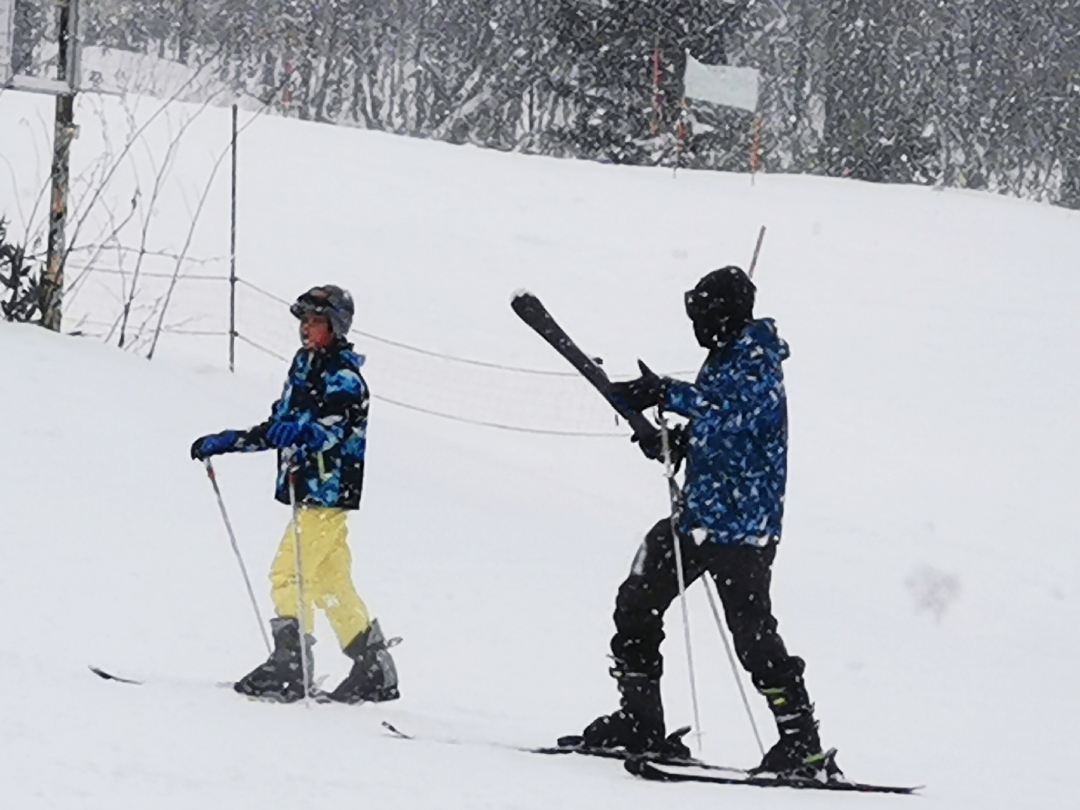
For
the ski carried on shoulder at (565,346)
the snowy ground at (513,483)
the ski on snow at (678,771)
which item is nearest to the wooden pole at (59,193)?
the snowy ground at (513,483)

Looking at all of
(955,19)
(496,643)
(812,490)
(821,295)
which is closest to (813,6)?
(955,19)

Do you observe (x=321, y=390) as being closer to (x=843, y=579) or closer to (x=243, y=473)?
(x=243, y=473)

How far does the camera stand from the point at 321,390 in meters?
6.09

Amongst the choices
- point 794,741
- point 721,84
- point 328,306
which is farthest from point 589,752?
point 721,84

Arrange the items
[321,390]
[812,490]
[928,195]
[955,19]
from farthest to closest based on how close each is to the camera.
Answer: [955,19], [928,195], [812,490], [321,390]

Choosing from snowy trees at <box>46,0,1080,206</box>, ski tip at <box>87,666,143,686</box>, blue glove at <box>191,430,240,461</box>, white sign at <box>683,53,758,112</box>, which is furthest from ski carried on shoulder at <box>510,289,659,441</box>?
snowy trees at <box>46,0,1080,206</box>

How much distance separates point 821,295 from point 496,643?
12443 mm

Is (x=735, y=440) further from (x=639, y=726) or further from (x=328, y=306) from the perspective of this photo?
(x=328, y=306)

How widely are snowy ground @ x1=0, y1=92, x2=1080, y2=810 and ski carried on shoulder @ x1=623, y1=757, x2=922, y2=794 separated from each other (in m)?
0.11

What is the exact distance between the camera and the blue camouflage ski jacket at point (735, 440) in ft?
17.8

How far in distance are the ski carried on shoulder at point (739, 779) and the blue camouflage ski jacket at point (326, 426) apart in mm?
1450

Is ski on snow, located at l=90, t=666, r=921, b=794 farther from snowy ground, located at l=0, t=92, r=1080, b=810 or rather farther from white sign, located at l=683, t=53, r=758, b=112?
white sign, located at l=683, t=53, r=758, b=112

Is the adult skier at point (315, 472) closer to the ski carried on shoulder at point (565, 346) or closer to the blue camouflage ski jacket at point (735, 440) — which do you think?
the ski carried on shoulder at point (565, 346)

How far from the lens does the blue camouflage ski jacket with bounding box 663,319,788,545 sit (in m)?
5.43
